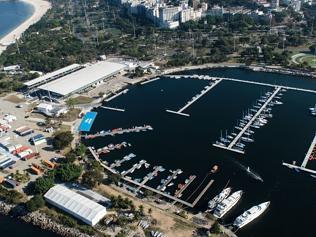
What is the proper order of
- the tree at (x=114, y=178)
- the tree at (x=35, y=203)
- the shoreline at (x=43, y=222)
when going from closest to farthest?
1. the shoreline at (x=43, y=222)
2. the tree at (x=35, y=203)
3. the tree at (x=114, y=178)

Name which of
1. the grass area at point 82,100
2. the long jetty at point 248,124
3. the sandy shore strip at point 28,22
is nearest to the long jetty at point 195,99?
the long jetty at point 248,124

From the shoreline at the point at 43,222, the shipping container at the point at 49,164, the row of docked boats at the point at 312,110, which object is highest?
the row of docked boats at the point at 312,110

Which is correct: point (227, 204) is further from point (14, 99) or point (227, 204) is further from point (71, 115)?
point (14, 99)

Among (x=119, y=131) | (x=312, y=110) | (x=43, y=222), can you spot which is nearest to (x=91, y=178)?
(x=43, y=222)

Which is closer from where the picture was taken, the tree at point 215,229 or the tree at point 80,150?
the tree at point 215,229

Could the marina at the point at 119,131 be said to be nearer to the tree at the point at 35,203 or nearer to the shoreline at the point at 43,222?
the tree at the point at 35,203

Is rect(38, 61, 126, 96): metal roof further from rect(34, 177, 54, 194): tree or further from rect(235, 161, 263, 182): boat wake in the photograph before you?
rect(235, 161, 263, 182): boat wake

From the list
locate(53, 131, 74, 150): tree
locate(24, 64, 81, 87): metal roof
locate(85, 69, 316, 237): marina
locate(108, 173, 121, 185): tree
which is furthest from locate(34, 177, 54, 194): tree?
locate(24, 64, 81, 87): metal roof
